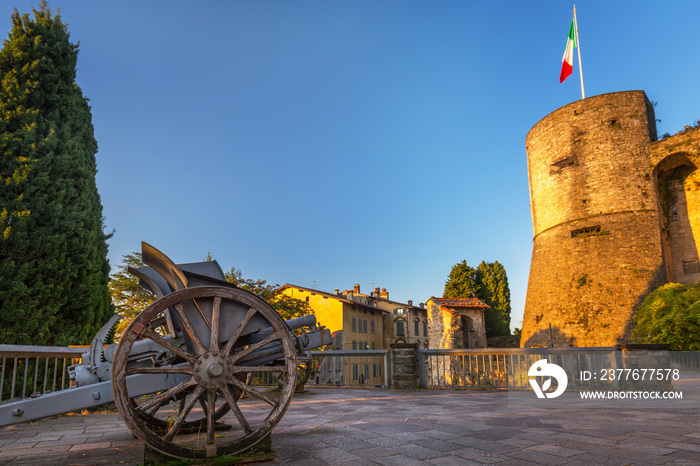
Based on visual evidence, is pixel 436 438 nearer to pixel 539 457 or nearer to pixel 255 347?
pixel 539 457

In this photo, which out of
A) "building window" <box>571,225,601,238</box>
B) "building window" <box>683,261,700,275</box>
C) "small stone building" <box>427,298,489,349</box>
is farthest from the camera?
"small stone building" <box>427,298,489,349</box>

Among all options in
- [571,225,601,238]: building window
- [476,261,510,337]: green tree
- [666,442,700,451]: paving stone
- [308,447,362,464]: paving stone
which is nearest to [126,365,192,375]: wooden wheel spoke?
[308,447,362,464]: paving stone

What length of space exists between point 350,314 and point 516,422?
101ft

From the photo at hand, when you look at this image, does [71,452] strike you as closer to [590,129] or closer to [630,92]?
[590,129]

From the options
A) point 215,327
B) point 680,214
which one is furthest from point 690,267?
point 215,327

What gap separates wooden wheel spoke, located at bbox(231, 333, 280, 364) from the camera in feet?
9.82

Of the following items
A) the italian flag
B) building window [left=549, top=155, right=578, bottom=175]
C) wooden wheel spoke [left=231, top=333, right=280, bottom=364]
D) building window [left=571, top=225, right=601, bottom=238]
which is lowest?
wooden wheel spoke [left=231, top=333, right=280, bottom=364]

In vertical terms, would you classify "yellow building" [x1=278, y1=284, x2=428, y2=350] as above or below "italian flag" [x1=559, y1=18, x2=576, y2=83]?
below

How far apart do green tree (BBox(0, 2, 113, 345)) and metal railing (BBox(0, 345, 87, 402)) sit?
0.49 metres

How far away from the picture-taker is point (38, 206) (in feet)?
26.4

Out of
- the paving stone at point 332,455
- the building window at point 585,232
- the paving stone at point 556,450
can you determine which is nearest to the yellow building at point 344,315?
the building window at point 585,232

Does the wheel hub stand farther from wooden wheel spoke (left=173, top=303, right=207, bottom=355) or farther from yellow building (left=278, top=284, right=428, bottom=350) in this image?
yellow building (left=278, top=284, right=428, bottom=350)

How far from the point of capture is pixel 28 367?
731 centimetres

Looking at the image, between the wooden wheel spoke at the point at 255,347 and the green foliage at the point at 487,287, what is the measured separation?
39.5 meters
